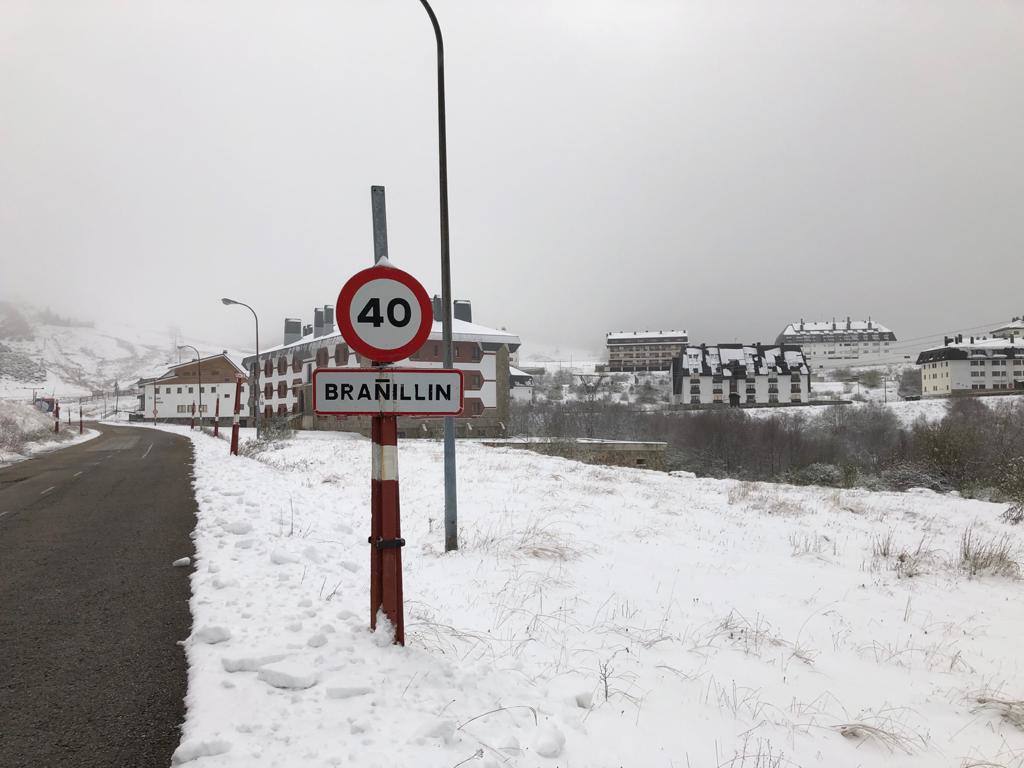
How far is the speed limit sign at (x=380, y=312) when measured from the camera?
340cm

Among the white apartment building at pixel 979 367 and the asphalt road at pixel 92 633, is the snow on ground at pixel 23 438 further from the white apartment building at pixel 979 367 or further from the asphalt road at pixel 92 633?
the white apartment building at pixel 979 367

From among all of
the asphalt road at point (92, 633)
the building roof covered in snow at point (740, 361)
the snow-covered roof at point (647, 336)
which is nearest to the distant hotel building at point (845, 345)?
the snow-covered roof at point (647, 336)

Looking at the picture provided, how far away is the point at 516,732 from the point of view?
8.87ft

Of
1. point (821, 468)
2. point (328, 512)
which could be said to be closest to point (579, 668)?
point (328, 512)

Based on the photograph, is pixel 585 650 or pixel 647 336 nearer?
pixel 585 650

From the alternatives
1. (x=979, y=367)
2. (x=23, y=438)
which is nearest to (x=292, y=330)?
(x=23, y=438)

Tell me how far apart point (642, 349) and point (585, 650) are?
163 metres

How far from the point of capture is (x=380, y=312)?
3441 mm

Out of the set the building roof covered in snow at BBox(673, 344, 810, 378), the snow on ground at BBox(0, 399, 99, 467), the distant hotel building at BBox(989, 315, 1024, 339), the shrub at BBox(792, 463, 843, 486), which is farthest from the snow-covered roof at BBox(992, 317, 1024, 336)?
the snow on ground at BBox(0, 399, 99, 467)

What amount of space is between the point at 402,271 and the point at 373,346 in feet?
1.75

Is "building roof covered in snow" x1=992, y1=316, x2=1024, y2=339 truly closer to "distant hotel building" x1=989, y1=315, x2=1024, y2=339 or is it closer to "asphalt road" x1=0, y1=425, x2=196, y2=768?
"distant hotel building" x1=989, y1=315, x2=1024, y2=339

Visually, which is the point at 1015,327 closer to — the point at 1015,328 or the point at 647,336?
the point at 1015,328

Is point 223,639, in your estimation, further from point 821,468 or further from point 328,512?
point 821,468

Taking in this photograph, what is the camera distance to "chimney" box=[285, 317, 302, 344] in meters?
60.8
